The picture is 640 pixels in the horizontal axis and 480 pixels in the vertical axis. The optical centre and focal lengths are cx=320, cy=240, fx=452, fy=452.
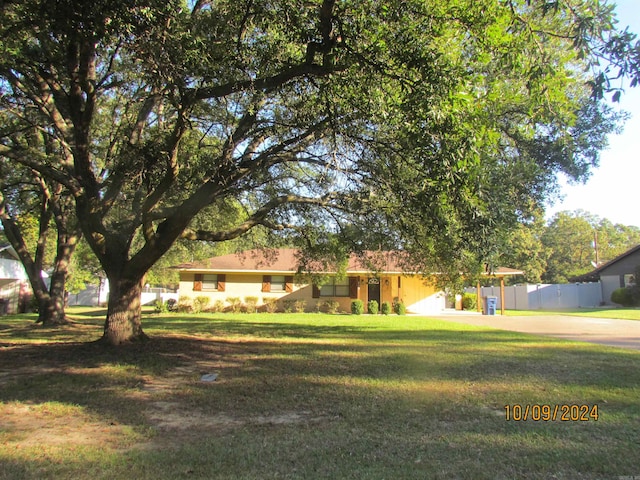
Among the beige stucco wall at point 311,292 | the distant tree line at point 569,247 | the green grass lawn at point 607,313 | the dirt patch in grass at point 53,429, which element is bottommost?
the dirt patch in grass at point 53,429

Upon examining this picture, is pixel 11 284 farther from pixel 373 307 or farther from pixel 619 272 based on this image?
pixel 619 272

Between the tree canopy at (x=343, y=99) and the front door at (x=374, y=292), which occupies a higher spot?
the tree canopy at (x=343, y=99)

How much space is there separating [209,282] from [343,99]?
22.8 metres

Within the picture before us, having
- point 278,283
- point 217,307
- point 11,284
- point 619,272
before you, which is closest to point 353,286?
point 278,283

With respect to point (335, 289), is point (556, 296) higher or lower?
lower

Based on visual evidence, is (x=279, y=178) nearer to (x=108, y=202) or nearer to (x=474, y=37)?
(x=108, y=202)

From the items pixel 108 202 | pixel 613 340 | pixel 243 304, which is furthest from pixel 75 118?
pixel 243 304

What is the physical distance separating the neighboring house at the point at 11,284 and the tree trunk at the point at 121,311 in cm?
2099

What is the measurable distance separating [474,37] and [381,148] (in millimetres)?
2493

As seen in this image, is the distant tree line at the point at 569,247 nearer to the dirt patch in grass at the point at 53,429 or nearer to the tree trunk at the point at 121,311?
the tree trunk at the point at 121,311

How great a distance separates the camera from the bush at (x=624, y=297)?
31031mm

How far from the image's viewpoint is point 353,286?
93.9ft

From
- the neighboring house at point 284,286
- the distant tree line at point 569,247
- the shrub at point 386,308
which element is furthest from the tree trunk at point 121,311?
the distant tree line at point 569,247

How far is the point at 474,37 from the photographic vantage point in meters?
6.62
